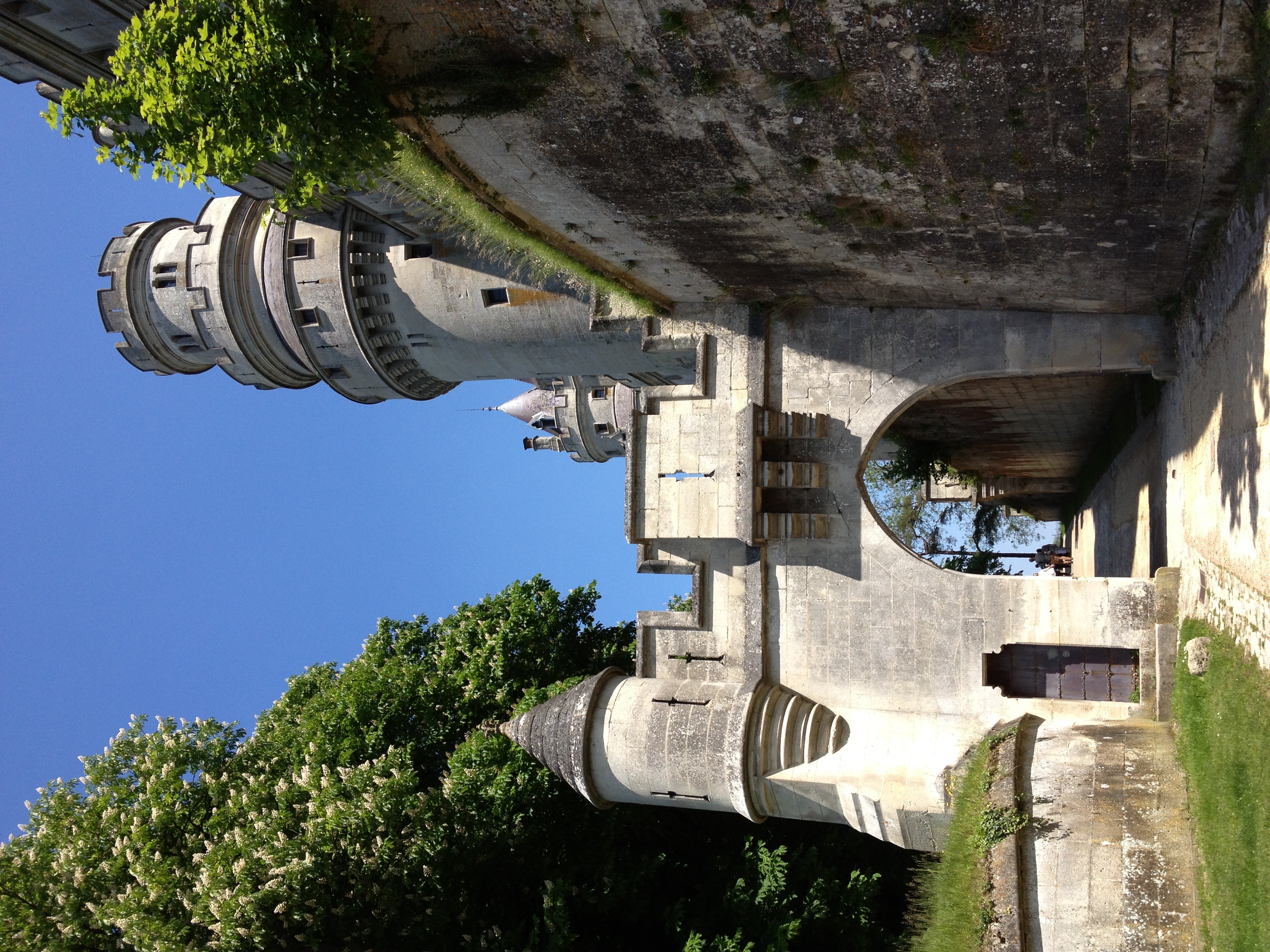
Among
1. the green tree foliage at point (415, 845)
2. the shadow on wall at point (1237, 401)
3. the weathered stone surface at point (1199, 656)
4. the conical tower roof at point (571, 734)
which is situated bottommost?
the green tree foliage at point (415, 845)

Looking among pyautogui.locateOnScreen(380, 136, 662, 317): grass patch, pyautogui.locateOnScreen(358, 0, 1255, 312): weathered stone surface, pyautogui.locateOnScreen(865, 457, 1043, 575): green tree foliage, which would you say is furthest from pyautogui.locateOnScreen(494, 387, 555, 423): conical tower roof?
pyautogui.locateOnScreen(358, 0, 1255, 312): weathered stone surface

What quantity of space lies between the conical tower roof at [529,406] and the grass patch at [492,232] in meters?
29.1

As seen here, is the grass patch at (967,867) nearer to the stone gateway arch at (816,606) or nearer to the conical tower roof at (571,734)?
the stone gateway arch at (816,606)

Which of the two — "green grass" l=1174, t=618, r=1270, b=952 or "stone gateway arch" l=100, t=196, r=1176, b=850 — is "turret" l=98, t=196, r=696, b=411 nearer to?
"stone gateway arch" l=100, t=196, r=1176, b=850

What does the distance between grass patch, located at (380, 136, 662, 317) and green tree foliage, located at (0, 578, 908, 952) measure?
26.9 ft

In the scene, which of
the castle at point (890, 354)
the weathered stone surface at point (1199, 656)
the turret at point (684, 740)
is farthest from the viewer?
the turret at point (684, 740)

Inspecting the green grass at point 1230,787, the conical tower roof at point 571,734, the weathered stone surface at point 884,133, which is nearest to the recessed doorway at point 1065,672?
the green grass at point 1230,787

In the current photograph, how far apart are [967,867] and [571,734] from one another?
5408mm

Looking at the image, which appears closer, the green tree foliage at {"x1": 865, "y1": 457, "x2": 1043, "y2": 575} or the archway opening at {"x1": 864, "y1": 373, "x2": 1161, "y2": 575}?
the archway opening at {"x1": 864, "y1": 373, "x2": 1161, "y2": 575}

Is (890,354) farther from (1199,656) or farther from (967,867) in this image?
(967,867)

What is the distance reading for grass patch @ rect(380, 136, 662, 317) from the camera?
10570 millimetres

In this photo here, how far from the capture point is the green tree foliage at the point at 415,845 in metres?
16.1

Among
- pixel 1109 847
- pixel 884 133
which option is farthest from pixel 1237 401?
pixel 1109 847

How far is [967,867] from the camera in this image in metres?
11.7
